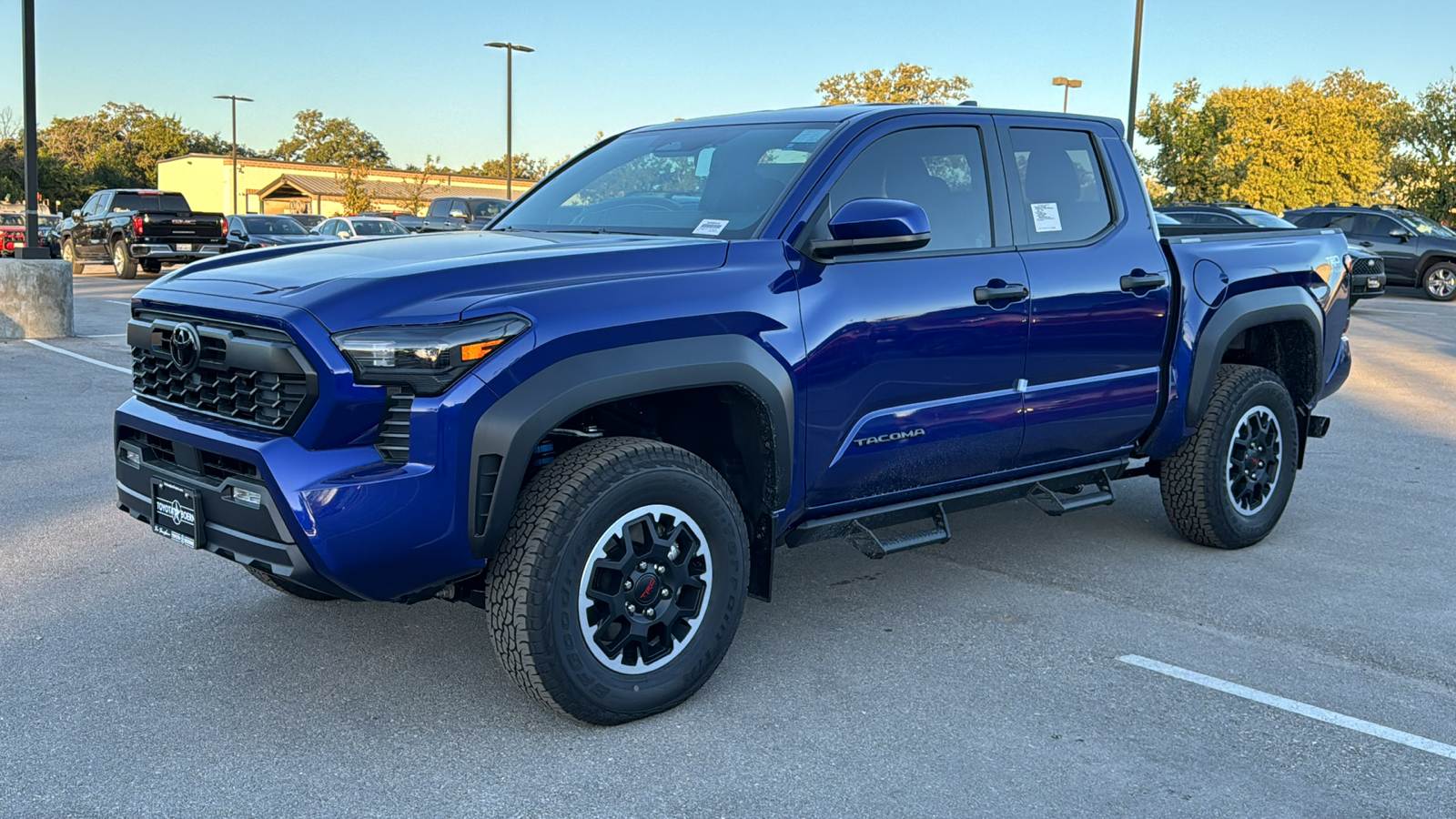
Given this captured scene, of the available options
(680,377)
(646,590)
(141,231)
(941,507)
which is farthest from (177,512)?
(141,231)

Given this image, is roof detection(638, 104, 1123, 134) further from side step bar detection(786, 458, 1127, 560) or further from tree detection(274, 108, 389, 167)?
tree detection(274, 108, 389, 167)

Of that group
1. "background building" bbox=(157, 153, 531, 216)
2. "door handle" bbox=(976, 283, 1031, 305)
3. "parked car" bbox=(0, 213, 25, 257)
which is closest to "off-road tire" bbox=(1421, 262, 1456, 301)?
"door handle" bbox=(976, 283, 1031, 305)

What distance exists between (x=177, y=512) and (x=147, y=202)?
27618 millimetres

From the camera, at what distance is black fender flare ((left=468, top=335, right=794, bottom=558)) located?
11.1 feet

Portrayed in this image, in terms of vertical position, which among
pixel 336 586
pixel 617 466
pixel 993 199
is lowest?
pixel 336 586

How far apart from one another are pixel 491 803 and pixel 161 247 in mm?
26168

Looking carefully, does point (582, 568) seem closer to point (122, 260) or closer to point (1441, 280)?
point (1441, 280)

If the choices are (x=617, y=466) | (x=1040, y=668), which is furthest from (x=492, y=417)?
(x=1040, y=668)

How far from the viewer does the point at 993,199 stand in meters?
4.78

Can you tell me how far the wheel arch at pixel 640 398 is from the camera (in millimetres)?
3393

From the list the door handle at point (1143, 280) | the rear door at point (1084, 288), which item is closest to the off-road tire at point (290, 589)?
the rear door at point (1084, 288)

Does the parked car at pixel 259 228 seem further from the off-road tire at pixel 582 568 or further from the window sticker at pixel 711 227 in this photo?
the off-road tire at pixel 582 568

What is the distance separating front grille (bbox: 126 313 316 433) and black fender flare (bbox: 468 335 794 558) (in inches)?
20.2

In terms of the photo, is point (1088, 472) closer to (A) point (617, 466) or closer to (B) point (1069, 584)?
(B) point (1069, 584)
